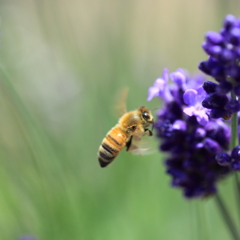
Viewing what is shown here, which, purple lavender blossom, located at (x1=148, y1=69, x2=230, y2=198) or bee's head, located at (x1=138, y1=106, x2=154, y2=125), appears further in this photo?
bee's head, located at (x1=138, y1=106, x2=154, y2=125)

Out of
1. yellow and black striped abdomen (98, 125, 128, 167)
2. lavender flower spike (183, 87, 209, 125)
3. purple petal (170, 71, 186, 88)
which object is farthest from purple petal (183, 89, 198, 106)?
yellow and black striped abdomen (98, 125, 128, 167)

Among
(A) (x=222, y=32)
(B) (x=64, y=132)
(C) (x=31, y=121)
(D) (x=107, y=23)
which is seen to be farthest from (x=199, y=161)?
(D) (x=107, y=23)

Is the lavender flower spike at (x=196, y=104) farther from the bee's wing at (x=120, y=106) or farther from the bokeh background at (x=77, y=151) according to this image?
the bokeh background at (x=77, y=151)

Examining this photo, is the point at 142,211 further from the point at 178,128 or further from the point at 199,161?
the point at 178,128

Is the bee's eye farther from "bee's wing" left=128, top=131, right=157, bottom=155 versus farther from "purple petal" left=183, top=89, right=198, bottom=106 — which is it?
"purple petal" left=183, top=89, right=198, bottom=106

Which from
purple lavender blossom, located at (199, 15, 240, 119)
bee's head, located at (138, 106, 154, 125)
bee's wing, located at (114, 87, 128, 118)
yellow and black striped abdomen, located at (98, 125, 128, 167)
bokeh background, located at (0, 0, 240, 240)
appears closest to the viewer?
purple lavender blossom, located at (199, 15, 240, 119)

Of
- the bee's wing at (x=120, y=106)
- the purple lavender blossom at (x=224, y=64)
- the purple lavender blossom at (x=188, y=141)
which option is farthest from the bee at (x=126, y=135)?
the purple lavender blossom at (x=224, y=64)

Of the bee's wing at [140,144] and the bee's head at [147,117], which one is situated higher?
the bee's head at [147,117]
